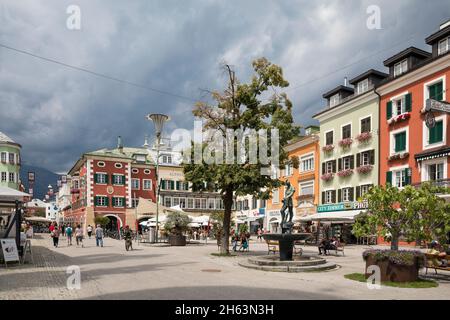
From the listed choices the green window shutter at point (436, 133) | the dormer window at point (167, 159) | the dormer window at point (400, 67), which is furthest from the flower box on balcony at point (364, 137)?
the dormer window at point (167, 159)

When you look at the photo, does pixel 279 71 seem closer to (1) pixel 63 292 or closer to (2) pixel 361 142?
(1) pixel 63 292

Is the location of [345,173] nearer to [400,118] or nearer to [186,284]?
[400,118]

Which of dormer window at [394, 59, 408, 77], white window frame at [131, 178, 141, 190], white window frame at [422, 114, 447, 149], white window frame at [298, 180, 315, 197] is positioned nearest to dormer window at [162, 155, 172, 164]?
white window frame at [131, 178, 141, 190]

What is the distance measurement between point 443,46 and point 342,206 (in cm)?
1559

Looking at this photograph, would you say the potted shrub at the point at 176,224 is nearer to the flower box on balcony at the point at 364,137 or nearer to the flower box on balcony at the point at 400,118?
the flower box on balcony at the point at 364,137

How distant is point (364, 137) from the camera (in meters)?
35.9

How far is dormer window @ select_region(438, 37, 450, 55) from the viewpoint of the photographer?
2894 cm

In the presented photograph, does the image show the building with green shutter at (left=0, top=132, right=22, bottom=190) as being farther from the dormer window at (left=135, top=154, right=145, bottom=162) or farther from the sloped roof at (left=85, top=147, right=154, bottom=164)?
the dormer window at (left=135, top=154, right=145, bottom=162)

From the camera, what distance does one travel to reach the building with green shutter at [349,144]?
35.6 meters

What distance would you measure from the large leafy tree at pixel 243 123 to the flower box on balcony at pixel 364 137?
15.9 m

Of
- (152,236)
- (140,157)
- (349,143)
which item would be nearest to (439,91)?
(349,143)
